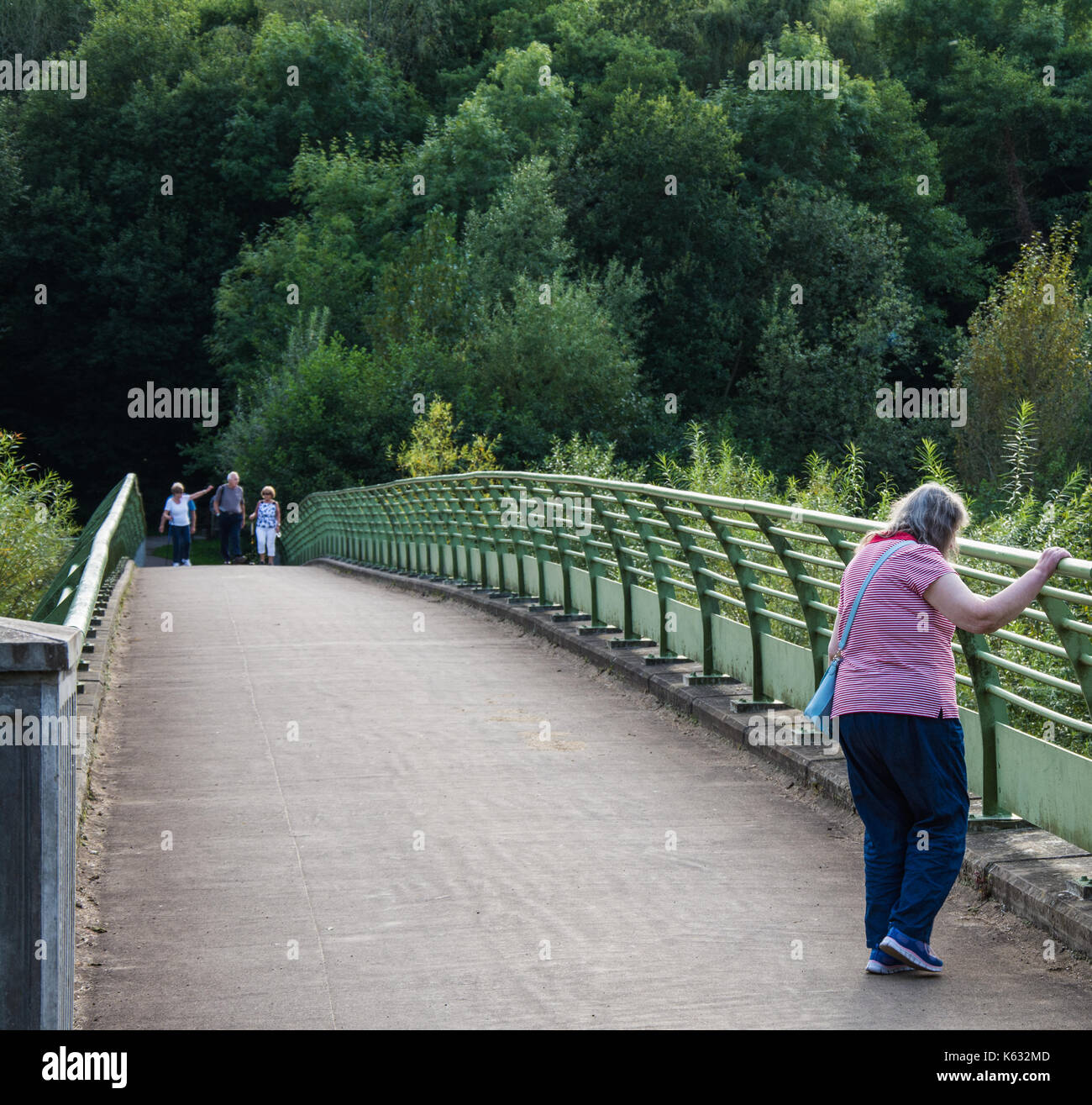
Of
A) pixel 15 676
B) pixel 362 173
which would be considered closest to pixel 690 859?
pixel 15 676

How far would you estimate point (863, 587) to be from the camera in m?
5.32

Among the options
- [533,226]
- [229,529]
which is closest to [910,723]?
[229,529]

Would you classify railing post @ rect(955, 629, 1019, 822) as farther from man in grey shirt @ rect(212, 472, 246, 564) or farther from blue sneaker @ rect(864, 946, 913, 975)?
man in grey shirt @ rect(212, 472, 246, 564)

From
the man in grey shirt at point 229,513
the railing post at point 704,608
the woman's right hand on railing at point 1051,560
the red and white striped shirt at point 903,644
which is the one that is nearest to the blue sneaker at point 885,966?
the red and white striped shirt at point 903,644

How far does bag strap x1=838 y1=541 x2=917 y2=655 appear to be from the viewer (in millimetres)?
5254

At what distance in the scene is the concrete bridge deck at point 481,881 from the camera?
4.95 metres

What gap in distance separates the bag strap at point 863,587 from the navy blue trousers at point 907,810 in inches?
10.0

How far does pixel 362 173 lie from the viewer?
193 ft

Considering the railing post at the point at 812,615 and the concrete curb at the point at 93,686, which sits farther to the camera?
the railing post at the point at 812,615

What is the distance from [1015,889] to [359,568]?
71.3 feet

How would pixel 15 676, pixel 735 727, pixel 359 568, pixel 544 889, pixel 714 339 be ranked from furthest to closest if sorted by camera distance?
1. pixel 714 339
2. pixel 359 568
3. pixel 735 727
4. pixel 544 889
5. pixel 15 676

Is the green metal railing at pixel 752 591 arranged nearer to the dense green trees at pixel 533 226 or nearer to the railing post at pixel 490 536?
the railing post at pixel 490 536

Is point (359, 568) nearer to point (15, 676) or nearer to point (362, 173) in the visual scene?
point (15, 676)
